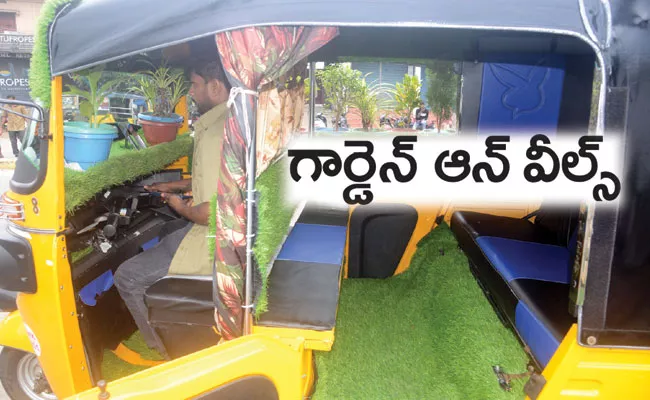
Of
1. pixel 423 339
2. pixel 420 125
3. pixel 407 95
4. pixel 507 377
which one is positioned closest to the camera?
pixel 507 377

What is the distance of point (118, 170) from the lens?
272 centimetres

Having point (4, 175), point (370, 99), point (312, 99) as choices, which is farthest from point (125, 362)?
point (4, 175)

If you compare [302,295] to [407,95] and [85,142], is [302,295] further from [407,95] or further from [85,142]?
[407,95]

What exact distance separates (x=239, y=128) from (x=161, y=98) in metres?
1.88

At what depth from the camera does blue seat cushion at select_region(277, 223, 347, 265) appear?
2.86 metres

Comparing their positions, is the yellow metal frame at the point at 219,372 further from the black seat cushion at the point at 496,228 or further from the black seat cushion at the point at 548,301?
the black seat cushion at the point at 496,228

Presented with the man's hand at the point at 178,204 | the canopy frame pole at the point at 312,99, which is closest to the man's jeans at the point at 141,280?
the man's hand at the point at 178,204

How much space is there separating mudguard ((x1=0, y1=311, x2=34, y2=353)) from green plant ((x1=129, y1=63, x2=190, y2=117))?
1633 millimetres

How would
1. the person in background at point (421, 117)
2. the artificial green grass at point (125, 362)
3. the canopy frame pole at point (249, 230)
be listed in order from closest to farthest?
the canopy frame pole at point (249, 230) → the artificial green grass at point (125, 362) → the person in background at point (421, 117)

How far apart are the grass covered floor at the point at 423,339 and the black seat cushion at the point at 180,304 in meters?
0.72

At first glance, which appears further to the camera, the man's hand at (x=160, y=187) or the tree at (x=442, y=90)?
the tree at (x=442, y=90)

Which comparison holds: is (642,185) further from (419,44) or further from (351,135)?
(351,135)

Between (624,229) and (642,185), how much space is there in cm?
17

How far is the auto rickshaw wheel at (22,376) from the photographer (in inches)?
108
